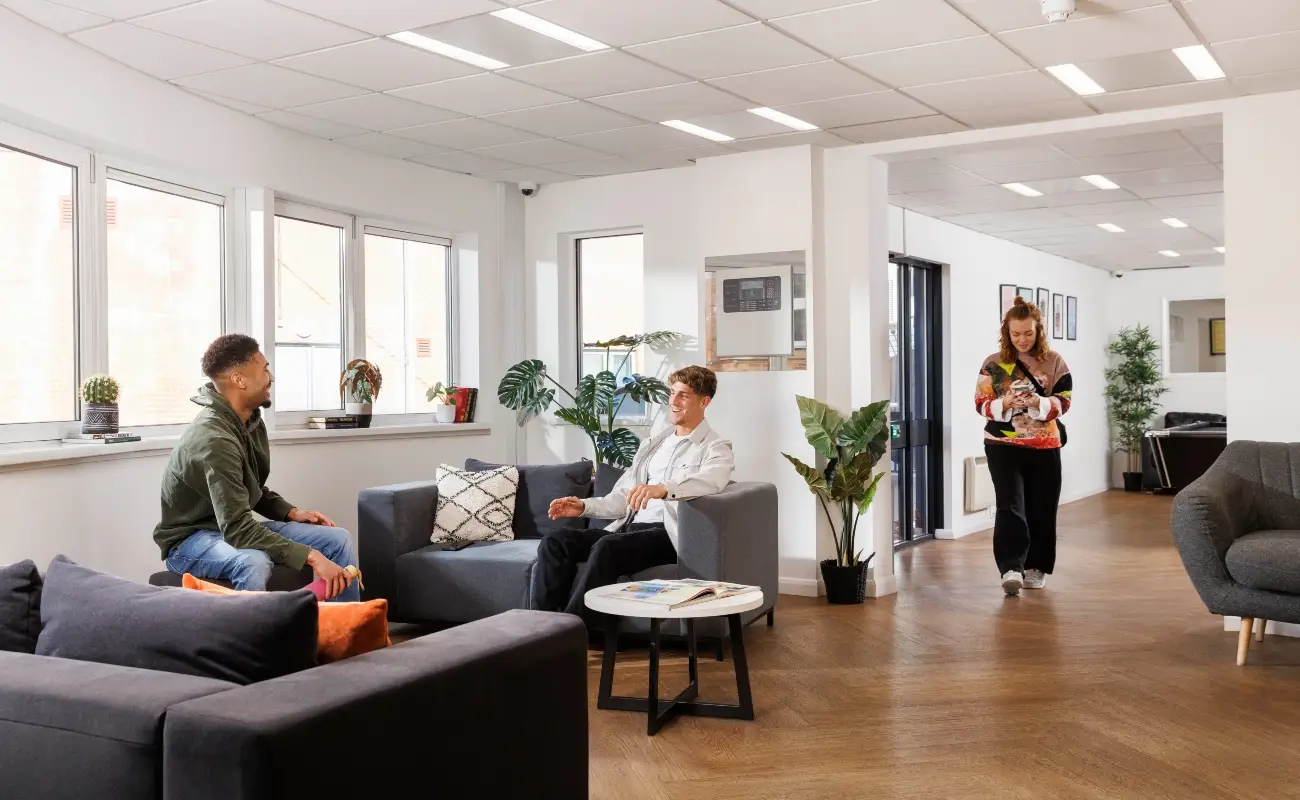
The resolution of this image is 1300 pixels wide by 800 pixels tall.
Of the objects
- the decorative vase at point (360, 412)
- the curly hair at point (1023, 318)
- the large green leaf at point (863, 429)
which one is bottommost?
the large green leaf at point (863, 429)

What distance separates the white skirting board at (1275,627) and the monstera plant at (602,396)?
10.3ft

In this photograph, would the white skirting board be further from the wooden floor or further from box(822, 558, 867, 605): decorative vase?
box(822, 558, 867, 605): decorative vase

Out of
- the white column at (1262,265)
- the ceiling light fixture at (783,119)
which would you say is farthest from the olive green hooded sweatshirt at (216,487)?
the white column at (1262,265)

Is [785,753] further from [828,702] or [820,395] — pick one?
[820,395]

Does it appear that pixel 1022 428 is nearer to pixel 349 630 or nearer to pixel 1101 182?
pixel 1101 182

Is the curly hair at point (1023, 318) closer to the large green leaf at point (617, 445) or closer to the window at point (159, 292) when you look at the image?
the large green leaf at point (617, 445)

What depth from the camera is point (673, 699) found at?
4.05m

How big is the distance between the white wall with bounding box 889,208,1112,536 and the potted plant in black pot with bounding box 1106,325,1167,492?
0.94 metres

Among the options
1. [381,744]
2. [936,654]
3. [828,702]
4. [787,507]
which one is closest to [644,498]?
[828,702]

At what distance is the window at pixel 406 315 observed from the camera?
6777 mm

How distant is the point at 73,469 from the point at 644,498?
7.21 feet

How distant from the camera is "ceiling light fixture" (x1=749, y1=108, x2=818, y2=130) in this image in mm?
5496

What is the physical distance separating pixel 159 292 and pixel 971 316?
6411mm

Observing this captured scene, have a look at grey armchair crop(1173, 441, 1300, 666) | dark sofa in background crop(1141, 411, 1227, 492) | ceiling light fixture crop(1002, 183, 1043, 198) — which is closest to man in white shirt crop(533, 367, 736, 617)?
grey armchair crop(1173, 441, 1300, 666)
